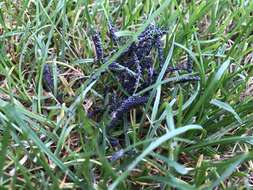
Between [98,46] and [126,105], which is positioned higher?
[98,46]

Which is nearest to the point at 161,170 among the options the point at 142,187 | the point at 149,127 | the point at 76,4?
the point at 142,187

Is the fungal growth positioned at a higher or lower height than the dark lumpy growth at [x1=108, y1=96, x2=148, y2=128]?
higher

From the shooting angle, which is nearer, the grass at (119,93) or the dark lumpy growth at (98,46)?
the grass at (119,93)

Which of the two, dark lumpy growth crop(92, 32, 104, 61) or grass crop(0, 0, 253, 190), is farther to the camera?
dark lumpy growth crop(92, 32, 104, 61)

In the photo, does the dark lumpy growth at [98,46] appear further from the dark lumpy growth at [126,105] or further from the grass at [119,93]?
the dark lumpy growth at [126,105]

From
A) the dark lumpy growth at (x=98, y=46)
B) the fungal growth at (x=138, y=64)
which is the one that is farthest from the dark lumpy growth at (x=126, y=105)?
the dark lumpy growth at (x=98, y=46)

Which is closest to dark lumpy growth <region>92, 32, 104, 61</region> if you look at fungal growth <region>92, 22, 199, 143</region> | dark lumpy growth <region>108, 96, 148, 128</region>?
fungal growth <region>92, 22, 199, 143</region>

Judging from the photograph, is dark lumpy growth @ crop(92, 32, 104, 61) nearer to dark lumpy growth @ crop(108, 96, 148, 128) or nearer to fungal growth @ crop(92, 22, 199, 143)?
fungal growth @ crop(92, 22, 199, 143)

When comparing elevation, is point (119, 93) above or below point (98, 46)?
below
